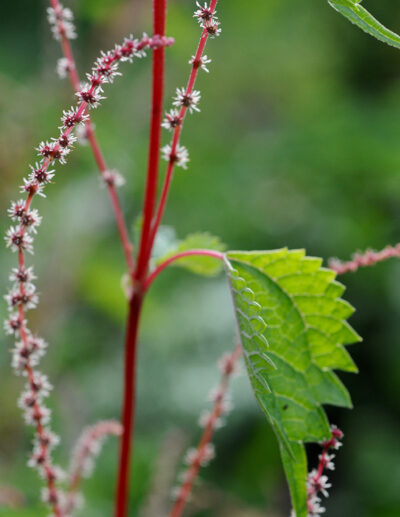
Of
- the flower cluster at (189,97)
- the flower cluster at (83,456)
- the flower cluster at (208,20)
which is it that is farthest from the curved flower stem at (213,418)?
the flower cluster at (208,20)

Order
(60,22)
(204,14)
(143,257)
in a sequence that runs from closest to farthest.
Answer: (204,14) < (143,257) < (60,22)

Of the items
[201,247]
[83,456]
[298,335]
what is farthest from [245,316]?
[83,456]

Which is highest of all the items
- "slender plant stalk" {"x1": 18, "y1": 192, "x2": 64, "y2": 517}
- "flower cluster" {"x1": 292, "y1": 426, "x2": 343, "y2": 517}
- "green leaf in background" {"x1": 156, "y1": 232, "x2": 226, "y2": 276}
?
"green leaf in background" {"x1": 156, "y1": 232, "x2": 226, "y2": 276}

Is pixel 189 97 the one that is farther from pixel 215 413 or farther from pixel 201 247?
pixel 215 413

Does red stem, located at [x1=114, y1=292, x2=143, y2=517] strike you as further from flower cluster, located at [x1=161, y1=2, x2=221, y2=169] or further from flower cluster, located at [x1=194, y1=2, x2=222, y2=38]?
flower cluster, located at [x1=194, y1=2, x2=222, y2=38]

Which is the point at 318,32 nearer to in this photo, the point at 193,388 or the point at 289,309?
the point at 193,388

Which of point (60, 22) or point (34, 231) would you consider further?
point (60, 22)

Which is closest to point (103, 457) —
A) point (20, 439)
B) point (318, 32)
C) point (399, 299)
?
point (20, 439)

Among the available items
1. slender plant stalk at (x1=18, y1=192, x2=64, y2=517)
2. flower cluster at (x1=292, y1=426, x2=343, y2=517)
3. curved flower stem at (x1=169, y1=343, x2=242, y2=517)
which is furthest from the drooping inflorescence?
flower cluster at (x1=292, y1=426, x2=343, y2=517)
